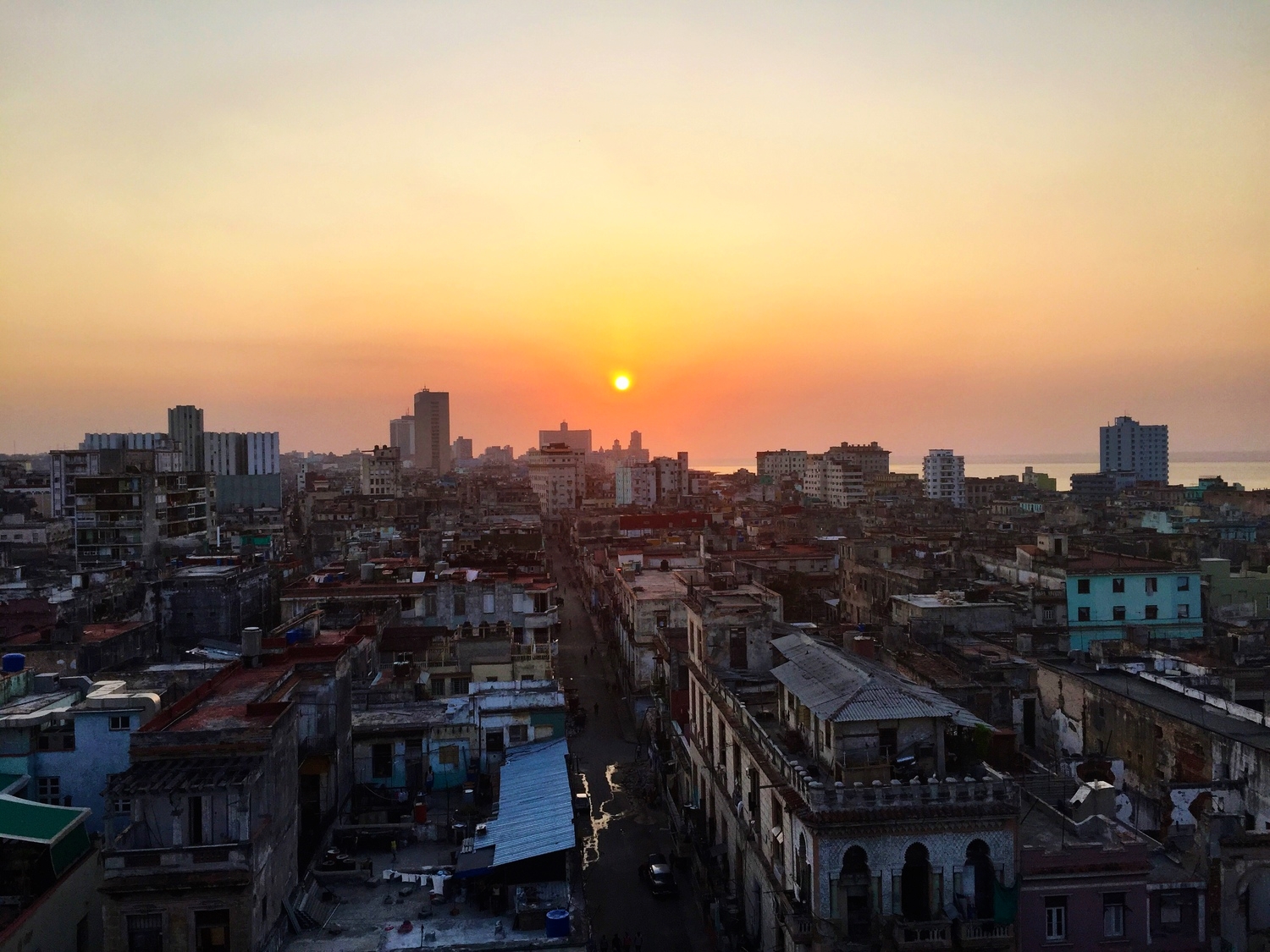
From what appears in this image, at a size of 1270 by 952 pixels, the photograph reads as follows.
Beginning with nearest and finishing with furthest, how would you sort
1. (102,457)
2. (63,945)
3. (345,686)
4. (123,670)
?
(63,945) < (345,686) < (123,670) < (102,457)

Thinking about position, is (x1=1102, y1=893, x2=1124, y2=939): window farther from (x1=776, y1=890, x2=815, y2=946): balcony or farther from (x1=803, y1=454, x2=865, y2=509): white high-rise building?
(x1=803, y1=454, x2=865, y2=509): white high-rise building

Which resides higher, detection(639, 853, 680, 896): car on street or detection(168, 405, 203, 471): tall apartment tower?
detection(168, 405, 203, 471): tall apartment tower

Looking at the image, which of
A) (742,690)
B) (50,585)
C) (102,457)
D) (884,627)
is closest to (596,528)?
(102,457)

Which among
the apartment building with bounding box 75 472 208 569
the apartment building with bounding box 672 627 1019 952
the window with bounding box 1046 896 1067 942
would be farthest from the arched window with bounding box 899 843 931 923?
the apartment building with bounding box 75 472 208 569

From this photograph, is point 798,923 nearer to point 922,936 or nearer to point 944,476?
point 922,936

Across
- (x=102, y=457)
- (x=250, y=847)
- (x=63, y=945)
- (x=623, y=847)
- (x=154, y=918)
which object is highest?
(x=102, y=457)

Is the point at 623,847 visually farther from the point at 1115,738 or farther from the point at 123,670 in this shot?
the point at 123,670
